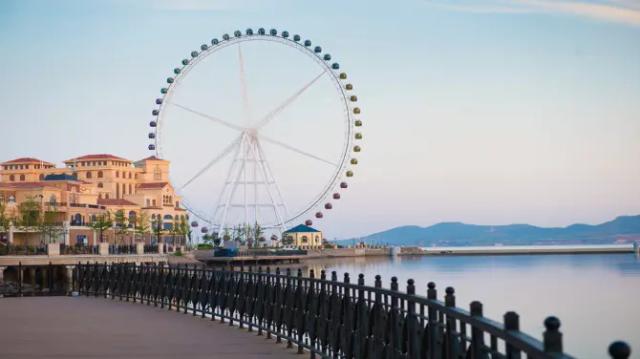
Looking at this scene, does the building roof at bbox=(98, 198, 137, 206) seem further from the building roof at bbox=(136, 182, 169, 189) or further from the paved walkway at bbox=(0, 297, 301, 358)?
the paved walkway at bbox=(0, 297, 301, 358)

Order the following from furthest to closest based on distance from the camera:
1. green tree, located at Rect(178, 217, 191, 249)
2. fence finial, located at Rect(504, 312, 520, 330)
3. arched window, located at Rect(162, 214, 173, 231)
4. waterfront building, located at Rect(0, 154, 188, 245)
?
arched window, located at Rect(162, 214, 173, 231), green tree, located at Rect(178, 217, 191, 249), waterfront building, located at Rect(0, 154, 188, 245), fence finial, located at Rect(504, 312, 520, 330)

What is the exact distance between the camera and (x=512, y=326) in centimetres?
554

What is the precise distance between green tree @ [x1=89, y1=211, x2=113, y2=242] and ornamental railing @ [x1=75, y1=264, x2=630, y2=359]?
268 feet

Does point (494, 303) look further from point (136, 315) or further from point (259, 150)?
point (136, 315)

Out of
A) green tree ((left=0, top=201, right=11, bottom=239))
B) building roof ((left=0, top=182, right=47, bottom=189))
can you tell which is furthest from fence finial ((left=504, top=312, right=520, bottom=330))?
building roof ((left=0, top=182, right=47, bottom=189))

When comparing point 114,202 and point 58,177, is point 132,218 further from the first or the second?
point 58,177

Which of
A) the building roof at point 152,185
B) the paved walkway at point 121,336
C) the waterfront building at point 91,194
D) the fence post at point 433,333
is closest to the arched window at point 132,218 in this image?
the waterfront building at point 91,194

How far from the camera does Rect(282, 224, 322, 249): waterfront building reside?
14600 centimetres

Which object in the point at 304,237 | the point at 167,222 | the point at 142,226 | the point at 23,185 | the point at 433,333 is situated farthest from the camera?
the point at 304,237

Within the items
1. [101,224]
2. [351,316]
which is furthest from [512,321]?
[101,224]

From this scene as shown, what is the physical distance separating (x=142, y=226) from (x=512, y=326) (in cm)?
11393

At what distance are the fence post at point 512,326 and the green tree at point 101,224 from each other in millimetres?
96669

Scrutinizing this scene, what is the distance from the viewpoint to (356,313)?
11.0 metres

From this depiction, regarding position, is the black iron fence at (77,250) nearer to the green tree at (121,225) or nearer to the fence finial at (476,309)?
the green tree at (121,225)
